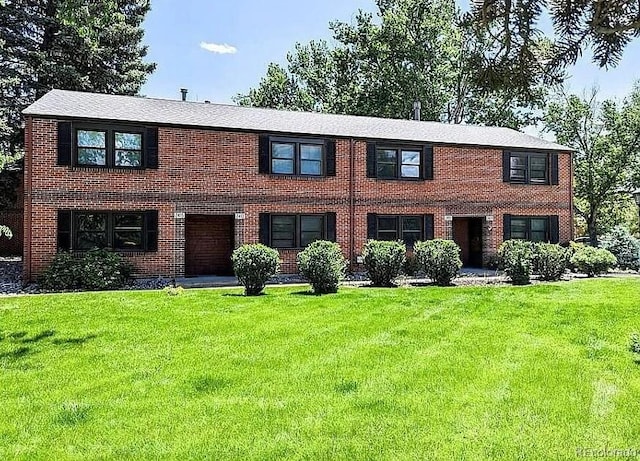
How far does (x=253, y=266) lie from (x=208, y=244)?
6.64 metres

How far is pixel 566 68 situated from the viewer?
325 cm

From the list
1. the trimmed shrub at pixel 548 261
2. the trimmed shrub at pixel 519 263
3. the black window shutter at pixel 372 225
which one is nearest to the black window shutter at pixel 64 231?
the black window shutter at pixel 372 225

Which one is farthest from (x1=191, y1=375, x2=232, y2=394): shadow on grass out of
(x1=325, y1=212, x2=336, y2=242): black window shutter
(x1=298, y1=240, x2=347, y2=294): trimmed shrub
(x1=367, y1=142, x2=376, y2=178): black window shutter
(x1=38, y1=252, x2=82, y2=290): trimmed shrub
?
(x1=367, y1=142, x2=376, y2=178): black window shutter

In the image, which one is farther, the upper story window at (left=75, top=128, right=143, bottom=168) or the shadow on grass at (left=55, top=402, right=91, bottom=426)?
the upper story window at (left=75, top=128, right=143, bottom=168)

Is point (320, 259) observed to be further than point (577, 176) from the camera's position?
No

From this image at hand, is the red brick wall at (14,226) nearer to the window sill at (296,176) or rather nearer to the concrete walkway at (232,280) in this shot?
the concrete walkway at (232,280)

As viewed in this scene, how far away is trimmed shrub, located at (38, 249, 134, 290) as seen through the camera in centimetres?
1458

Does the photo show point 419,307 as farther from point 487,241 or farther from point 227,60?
point 227,60

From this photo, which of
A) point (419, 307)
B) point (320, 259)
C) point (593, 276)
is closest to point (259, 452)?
point (419, 307)

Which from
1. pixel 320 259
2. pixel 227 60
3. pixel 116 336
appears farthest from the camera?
pixel 227 60

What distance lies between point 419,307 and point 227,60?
28.5 metres

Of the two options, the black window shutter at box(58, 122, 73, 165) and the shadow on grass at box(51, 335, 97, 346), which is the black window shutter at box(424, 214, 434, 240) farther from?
the shadow on grass at box(51, 335, 97, 346)

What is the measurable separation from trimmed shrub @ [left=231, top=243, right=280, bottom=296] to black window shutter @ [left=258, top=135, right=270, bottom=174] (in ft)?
18.3

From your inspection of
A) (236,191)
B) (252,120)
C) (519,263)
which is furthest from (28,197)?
(519,263)
